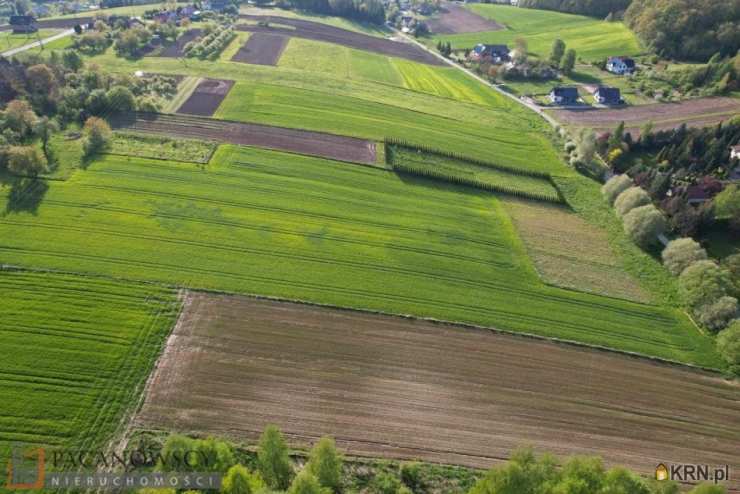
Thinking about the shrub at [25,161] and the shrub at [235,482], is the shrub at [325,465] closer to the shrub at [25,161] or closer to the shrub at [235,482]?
the shrub at [235,482]

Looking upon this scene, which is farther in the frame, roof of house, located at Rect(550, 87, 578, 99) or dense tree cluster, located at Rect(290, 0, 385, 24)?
dense tree cluster, located at Rect(290, 0, 385, 24)

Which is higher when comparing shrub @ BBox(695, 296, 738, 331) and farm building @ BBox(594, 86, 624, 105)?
farm building @ BBox(594, 86, 624, 105)

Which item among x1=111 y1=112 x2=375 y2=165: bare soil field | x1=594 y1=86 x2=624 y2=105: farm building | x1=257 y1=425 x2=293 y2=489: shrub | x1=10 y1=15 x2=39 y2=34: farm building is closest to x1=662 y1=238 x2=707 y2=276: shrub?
x1=111 y1=112 x2=375 y2=165: bare soil field

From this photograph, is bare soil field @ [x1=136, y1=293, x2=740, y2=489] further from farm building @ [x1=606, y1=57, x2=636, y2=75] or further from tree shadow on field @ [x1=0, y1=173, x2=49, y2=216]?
farm building @ [x1=606, y1=57, x2=636, y2=75]

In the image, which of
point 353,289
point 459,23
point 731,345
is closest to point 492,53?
point 459,23

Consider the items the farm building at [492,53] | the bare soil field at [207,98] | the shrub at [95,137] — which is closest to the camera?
the shrub at [95,137]

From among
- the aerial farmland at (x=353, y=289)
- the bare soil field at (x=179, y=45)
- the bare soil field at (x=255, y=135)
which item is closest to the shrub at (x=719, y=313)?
the aerial farmland at (x=353, y=289)

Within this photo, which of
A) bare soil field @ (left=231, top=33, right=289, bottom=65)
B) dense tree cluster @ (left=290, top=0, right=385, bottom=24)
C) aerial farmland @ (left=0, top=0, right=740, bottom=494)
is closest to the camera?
aerial farmland @ (left=0, top=0, right=740, bottom=494)

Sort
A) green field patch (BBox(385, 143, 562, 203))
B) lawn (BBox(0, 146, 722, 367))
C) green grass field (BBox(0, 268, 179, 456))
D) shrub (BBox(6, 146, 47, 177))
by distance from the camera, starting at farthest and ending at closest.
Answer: green field patch (BBox(385, 143, 562, 203)) → shrub (BBox(6, 146, 47, 177)) → lawn (BBox(0, 146, 722, 367)) → green grass field (BBox(0, 268, 179, 456))
